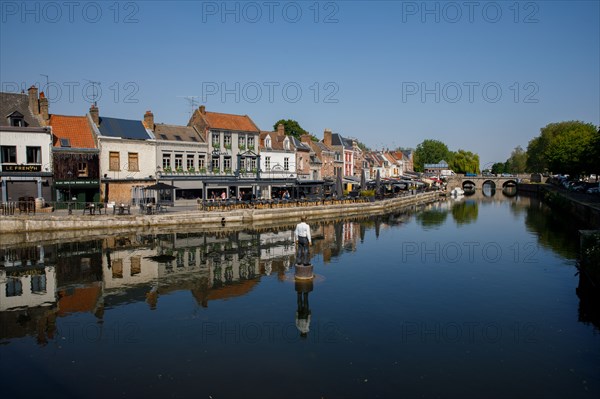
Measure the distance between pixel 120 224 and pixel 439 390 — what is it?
2952 cm

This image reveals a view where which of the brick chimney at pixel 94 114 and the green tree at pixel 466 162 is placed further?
the green tree at pixel 466 162

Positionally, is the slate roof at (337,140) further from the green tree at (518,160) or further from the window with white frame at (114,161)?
the green tree at (518,160)

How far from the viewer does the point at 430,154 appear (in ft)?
513

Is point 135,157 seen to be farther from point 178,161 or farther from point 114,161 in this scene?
point 178,161

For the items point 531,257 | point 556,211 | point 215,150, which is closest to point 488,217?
point 556,211

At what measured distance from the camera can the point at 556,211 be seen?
55344 mm

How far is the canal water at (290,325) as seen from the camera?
33.5 feet

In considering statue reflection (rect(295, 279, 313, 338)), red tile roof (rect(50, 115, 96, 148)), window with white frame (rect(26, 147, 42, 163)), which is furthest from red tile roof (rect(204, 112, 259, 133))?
statue reflection (rect(295, 279, 313, 338))

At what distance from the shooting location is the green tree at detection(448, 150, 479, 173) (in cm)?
14062

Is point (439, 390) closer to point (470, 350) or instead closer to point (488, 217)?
point (470, 350)

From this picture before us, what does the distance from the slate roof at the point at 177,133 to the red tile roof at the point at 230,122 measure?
2060 mm

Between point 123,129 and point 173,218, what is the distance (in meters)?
14.4

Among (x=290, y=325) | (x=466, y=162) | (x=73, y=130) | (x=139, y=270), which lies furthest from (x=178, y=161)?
(x=466, y=162)

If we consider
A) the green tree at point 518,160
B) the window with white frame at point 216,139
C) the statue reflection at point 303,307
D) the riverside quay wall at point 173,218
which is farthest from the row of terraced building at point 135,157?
the green tree at point 518,160
